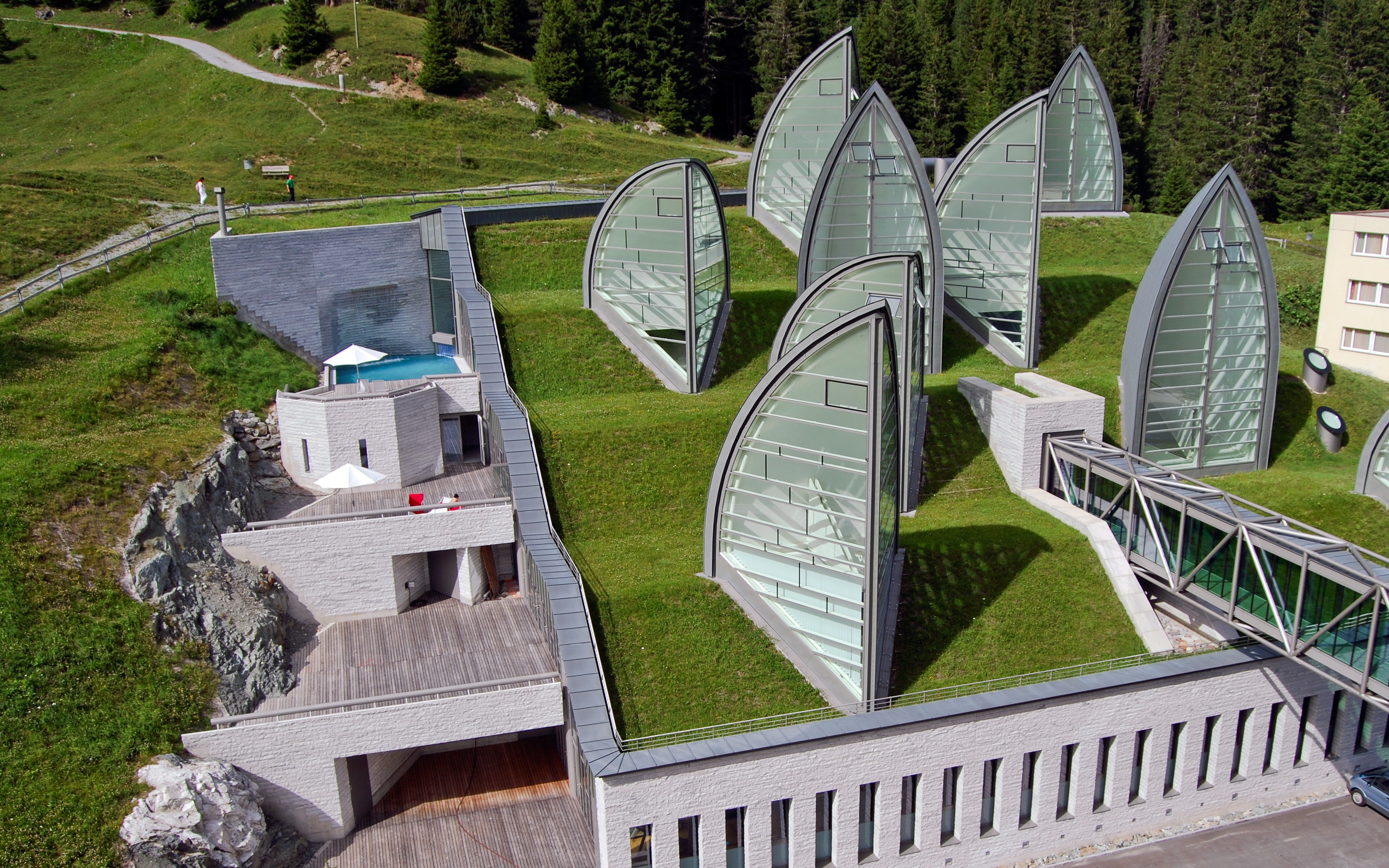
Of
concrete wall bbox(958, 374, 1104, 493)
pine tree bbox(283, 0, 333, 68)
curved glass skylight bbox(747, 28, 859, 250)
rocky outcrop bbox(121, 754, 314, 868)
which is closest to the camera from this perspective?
rocky outcrop bbox(121, 754, 314, 868)

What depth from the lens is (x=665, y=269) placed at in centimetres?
2995

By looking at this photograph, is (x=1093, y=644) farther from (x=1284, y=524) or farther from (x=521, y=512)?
(x=521, y=512)

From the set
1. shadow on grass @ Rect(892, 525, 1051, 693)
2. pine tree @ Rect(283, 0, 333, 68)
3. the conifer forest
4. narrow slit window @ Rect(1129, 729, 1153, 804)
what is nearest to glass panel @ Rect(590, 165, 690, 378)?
shadow on grass @ Rect(892, 525, 1051, 693)

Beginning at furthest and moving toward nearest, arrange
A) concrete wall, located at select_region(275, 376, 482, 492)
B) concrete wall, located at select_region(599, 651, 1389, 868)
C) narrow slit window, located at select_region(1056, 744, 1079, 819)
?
concrete wall, located at select_region(275, 376, 482, 492) < narrow slit window, located at select_region(1056, 744, 1079, 819) < concrete wall, located at select_region(599, 651, 1389, 868)

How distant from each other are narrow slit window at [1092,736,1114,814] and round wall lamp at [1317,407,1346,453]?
15.1 meters

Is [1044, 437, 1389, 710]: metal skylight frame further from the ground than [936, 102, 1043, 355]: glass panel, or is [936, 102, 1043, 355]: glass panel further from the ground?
[936, 102, 1043, 355]: glass panel

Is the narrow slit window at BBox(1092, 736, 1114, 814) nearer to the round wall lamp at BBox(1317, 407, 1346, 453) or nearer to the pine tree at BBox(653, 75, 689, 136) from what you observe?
the round wall lamp at BBox(1317, 407, 1346, 453)

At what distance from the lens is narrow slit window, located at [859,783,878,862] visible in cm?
1878

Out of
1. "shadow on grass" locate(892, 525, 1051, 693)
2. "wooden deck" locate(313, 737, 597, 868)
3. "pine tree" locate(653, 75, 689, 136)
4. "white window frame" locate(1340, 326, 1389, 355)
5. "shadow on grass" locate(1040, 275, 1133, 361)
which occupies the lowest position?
"wooden deck" locate(313, 737, 597, 868)

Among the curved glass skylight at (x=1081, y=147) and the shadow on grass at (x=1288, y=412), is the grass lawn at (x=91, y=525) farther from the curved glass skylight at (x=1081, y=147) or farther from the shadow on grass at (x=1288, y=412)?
the curved glass skylight at (x=1081, y=147)

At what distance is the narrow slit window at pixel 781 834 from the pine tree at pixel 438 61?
50606 mm

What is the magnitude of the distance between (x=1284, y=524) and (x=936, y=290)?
1325cm

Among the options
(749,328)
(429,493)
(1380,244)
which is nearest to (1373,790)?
(1380,244)

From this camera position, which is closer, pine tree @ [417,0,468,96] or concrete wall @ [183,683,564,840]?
concrete wall @ [183,683,564,840]
